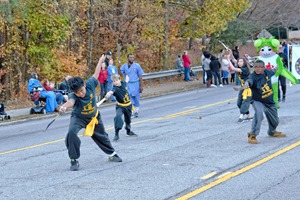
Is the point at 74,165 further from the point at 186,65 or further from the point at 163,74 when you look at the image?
the point at 186,65

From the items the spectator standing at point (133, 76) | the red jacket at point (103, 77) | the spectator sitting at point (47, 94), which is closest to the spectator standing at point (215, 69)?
the red jacket at point (103, 77)

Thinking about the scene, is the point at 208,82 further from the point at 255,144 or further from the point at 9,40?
the point at 255,144

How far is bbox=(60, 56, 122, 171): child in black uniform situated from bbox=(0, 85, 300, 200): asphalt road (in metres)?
0.35

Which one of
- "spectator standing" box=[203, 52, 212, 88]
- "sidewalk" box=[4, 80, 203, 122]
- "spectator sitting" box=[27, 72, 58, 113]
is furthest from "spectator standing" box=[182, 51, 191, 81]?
"spectator sitting" box=[27, 72, 58, 113]

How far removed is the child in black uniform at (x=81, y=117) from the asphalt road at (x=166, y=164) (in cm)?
35

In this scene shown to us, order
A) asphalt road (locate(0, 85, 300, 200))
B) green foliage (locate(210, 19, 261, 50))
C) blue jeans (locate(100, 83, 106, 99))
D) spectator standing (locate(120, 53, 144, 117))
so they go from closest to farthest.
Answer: asphalt road (locate(0, 85, 300, 200))
spectator standing (locate(120, 53, 144, 117))
blue jeans (locate(100, 83, 106, 99))
green foliage (locate(210, 19, 261, 50))

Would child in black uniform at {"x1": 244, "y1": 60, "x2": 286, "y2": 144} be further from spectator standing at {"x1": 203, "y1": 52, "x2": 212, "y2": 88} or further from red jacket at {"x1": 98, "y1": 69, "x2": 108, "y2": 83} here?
spectator standing at {"x1": 203, "y1": 52, "x2": 212, "y2": 88}

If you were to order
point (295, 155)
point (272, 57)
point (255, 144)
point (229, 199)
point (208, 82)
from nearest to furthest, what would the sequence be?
point (229, 199)
point (295, 155)
point (255, 144)
point (272, 57)
point (208, 82)

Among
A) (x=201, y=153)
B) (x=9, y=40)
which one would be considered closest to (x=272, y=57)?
(x=201, y=153)

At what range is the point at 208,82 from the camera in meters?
32.5

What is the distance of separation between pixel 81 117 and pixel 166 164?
163cm

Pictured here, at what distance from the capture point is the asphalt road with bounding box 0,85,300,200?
364 inches

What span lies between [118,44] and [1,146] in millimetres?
19119

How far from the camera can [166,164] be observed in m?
11.2
